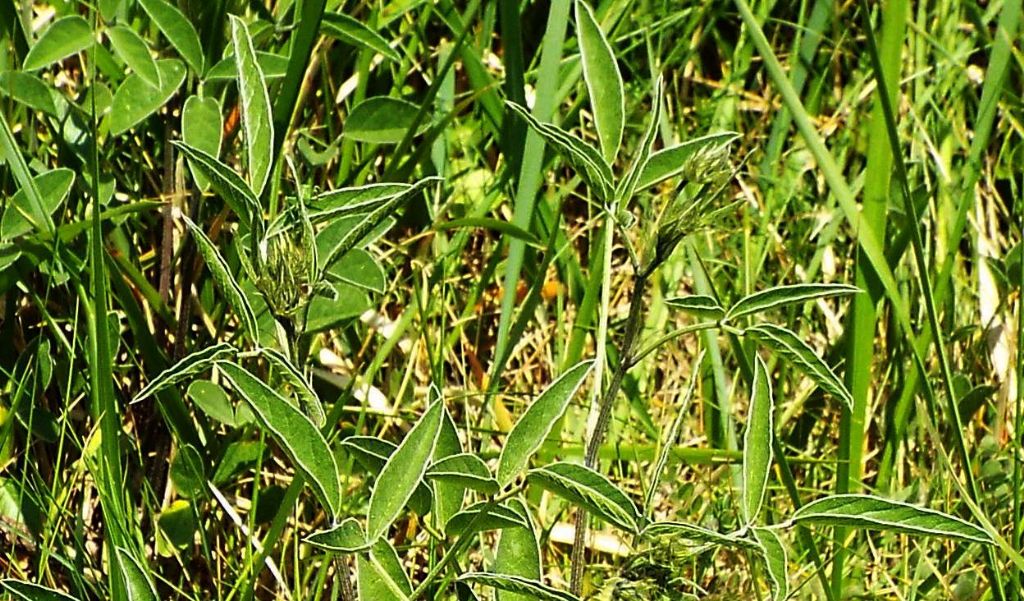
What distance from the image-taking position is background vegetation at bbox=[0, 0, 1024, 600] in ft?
4.00

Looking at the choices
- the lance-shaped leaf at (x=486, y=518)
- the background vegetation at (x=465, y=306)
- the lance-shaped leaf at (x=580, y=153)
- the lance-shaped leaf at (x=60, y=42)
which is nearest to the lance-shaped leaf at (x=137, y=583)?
the background vegetation at (x=465, y=306)

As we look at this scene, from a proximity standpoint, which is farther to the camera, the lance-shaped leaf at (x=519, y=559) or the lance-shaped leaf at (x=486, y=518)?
the lance-shaped leaf at (x=519, y=559)

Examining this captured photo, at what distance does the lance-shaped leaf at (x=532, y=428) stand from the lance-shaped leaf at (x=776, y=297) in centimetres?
17

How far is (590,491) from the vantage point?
108cm

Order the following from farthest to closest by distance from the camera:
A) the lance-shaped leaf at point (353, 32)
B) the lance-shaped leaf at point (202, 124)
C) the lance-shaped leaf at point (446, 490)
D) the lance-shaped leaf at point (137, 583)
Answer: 1. the lance-shaped leaf at point (353, 32)
2. the lance-shaped leaf at point (202, 124)
3. the lance-shaped leaf at point (446, 490)
4. the lance-shaped leaf at point (137, 583)

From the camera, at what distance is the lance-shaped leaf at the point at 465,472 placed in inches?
44.1

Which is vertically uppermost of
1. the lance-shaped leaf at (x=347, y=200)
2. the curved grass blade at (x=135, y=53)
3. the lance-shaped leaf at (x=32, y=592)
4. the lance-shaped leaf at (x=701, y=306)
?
the curved grass blade at (x=135, y=53)

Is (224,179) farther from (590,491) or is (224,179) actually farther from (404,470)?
(590,491)

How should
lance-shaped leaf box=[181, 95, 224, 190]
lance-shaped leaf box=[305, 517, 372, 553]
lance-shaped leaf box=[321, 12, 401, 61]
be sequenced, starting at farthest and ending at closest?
lance-shaped leaf box=[321, 12, 401, 61] → lance-shaped leaf box=[181, 95, 224, 190] → lance-shaped leaf box=[305, 517, 372, 553]

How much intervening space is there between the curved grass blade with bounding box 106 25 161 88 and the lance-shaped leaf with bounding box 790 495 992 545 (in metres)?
0.95

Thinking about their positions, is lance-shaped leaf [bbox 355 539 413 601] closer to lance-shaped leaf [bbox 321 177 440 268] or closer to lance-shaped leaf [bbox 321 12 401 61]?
lance-shaped leaf [bbox 321 177 440 268]

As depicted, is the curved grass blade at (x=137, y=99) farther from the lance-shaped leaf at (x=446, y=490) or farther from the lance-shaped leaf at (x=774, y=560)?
the lance-shaped leaf at (x=774, y=560)

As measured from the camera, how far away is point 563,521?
72.5 inches

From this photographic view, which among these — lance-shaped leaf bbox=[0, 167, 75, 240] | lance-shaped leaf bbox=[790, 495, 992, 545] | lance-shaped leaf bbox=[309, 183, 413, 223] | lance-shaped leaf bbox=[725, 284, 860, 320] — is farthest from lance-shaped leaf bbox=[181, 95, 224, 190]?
lance-shaped leaf bbox=[790, 495, 992, 545]
